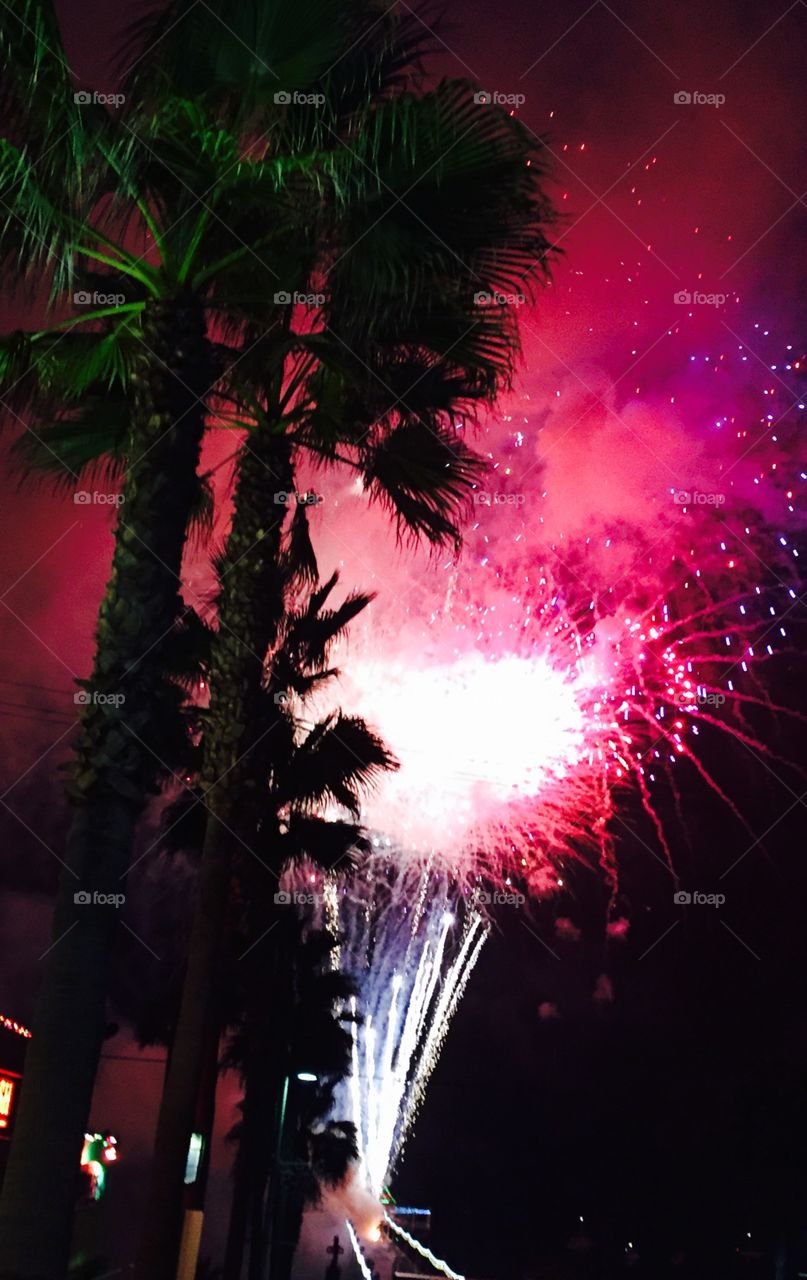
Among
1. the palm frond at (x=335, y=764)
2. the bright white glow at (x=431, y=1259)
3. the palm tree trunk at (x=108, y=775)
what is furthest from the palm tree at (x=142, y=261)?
the bright white glow at (x=431, y=1259)

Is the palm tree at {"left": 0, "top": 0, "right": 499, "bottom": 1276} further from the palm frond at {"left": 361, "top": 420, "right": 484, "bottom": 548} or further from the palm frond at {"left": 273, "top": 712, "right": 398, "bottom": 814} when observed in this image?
the palm frond at {"left": 273, "top": 712, "right": 398, "bottom": 814}

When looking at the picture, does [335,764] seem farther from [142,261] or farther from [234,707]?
[142,261]

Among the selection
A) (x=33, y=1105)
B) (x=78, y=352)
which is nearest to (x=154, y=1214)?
(x=33, y=1105)

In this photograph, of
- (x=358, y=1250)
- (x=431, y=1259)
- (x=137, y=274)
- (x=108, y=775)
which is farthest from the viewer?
(x=358, y=1250)

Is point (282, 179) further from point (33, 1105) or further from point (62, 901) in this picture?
point (33, 1105)

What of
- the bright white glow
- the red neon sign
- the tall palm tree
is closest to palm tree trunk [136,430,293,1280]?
the tall palm tree

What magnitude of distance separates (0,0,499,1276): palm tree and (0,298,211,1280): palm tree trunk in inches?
0.4

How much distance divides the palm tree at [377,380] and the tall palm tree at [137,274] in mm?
535

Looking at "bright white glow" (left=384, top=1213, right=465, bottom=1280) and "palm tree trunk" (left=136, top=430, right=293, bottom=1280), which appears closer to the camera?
"palm tree trunk" (left=136, top=430, right=293, bottom=1280)

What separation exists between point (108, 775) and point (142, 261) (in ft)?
11.7

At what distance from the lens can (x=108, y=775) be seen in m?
7.62

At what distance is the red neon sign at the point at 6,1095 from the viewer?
103 feet

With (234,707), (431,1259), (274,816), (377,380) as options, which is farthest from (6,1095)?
(377,380)

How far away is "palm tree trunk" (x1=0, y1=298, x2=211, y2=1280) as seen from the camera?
6.86 metres
